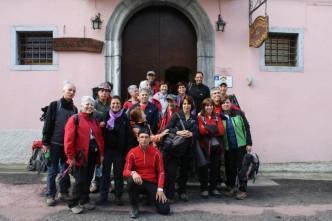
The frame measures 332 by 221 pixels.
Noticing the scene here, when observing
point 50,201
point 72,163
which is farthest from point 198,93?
point 50,201

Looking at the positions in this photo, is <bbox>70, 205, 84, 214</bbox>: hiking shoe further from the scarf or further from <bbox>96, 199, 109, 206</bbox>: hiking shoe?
the scarf

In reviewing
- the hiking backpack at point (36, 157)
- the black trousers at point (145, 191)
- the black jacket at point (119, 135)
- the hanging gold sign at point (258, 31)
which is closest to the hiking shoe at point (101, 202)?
the black trousers at point (145, 191)

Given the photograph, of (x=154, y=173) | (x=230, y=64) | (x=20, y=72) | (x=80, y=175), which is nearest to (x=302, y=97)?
(x=230, y=64)

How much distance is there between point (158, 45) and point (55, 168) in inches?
Answer: 165

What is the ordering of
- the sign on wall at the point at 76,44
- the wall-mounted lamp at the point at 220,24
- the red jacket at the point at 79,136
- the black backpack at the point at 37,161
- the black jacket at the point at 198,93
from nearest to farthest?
the red jacket at the point at 79,136 → the black jacket at the point at 198,93 → the black backpack at the point at 37,161 → the sign on wall at the point at 76,44 → the wall-mounted lamp at the point at 220,24

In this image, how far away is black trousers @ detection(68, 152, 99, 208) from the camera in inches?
201

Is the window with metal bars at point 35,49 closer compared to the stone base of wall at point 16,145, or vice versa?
the stone base of wall at point 16,145

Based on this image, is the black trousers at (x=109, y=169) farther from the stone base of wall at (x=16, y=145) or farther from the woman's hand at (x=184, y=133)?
the stone base of wall at (x=16, y=145)

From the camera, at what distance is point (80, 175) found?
512 centimetres

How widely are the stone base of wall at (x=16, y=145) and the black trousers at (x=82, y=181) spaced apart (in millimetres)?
3497

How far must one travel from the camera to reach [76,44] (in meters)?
8.19

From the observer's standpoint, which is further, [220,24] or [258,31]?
[220,24]

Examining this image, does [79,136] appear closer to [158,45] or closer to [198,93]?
[198,93]

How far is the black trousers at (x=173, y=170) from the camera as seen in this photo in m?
5.55
